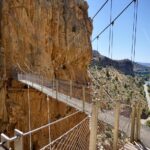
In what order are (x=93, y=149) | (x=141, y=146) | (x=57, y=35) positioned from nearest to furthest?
(x=93, y=149) < (x=141, y=146) < (x=57, y=35)

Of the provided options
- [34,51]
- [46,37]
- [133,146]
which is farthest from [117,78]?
[133,146]

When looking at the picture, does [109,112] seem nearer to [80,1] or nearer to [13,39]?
[13,39]

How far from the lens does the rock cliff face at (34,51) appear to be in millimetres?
13469

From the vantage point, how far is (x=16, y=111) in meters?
13.4

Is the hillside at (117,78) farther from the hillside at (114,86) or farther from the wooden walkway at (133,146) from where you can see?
the wooden walkway at (133,146)

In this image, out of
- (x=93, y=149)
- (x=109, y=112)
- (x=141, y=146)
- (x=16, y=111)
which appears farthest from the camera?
(x=16, y=111)

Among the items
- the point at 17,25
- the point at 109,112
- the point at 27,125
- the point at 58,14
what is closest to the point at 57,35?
the point at 58,14

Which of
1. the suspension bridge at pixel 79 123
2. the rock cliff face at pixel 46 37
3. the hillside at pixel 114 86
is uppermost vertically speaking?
the rock cliff face at pixel 46 37

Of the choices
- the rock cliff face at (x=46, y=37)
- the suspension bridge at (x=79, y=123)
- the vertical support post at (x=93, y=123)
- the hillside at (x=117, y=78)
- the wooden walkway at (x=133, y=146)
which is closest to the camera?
the suspension bridge at (x=79, y=123)

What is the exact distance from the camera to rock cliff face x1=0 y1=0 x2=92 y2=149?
44.2 feet

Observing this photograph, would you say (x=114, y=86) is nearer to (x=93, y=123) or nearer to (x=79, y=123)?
(x=79, y=123)

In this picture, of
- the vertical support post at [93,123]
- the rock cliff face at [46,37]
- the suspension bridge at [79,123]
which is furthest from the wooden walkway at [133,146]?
the rock cliff face at [46,37]

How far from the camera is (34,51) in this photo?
14.6 meters

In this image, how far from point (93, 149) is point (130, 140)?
1689 mm
